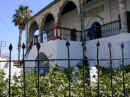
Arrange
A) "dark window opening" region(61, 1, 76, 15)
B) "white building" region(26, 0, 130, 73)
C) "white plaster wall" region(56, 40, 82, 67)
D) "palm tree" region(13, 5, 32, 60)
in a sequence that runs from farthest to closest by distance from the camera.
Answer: "palm tree" region(13, 5, 32, 60) < "dark window opening" region(61, 1, 76, 15) < "white plaster wall" region(56, 40, 82, 67) < "white building" region(26, 0, 130, 73)

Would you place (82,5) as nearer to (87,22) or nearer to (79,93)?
(87,22)

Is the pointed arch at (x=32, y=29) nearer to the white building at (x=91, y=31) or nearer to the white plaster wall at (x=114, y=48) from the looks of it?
the white building at (x=91, y=31)

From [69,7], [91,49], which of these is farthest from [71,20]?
[91,49]

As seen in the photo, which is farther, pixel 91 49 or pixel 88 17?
pixel 88 17

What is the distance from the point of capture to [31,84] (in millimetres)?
2990

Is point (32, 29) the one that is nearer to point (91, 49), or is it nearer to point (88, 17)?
point (88, 17)

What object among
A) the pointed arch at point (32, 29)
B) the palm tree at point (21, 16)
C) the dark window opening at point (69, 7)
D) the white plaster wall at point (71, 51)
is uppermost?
the palm tree at point (21, 16)

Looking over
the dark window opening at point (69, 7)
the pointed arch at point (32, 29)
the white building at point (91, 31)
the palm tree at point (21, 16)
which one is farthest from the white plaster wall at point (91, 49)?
the palm tree at point (21, 16)

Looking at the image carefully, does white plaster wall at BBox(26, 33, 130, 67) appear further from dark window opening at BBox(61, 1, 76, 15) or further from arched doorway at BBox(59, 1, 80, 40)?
dark window opening at BBox(61, 1, 76, 15)

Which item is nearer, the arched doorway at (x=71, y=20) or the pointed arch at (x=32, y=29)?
the arched doorway at (x=71, y=20)

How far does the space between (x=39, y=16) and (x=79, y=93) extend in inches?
441

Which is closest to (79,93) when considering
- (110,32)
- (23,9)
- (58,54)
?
(58,54)

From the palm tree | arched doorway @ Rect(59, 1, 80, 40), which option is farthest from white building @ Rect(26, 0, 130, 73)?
the palm tree

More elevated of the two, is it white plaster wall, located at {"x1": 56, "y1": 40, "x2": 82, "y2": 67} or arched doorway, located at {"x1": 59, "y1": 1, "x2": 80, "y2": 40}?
arched doorway, located at {"x1": 59, "y1": 1, "x2": 80, "y2": 40}
